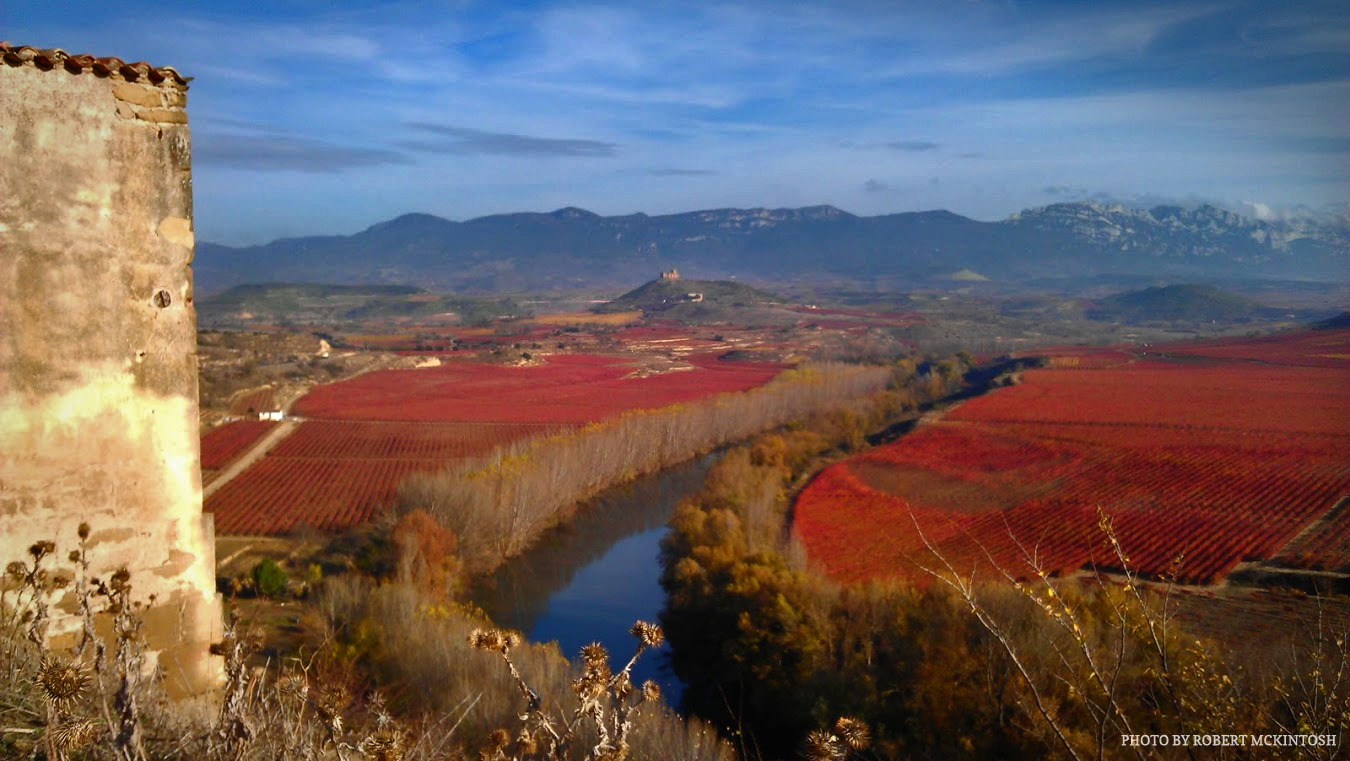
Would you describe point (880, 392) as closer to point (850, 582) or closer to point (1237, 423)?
point (1237, 423)

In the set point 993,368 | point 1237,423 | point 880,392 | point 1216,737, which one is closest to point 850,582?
point 1216,737

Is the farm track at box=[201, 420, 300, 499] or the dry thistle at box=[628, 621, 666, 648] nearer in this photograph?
the dry thistle at box=[628, 621, 666, 648]

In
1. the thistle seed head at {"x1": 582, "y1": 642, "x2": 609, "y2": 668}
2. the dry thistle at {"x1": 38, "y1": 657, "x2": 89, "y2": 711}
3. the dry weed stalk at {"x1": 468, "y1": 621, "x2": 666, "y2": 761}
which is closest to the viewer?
the dry thistle at {"x1": 38, "y1": 657, "x2": 89, "y2": 711}

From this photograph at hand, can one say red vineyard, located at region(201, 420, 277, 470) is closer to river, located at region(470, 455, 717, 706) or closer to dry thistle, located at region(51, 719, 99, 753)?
river, located at region(470, 455, 717, 706)

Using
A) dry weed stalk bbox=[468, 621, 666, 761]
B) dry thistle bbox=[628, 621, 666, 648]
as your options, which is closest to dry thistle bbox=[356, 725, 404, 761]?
dry weed stalk bbox=[468, 621, 666, 761]

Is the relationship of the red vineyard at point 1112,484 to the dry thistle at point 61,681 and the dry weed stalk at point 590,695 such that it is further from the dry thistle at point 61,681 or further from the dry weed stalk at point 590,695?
the dry thistle at point 61,681
